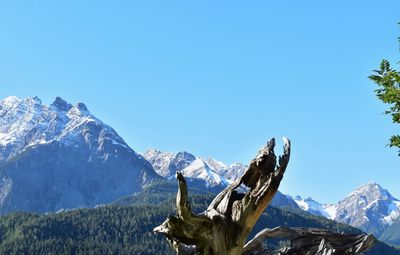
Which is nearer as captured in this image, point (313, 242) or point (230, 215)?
point (230, 215)

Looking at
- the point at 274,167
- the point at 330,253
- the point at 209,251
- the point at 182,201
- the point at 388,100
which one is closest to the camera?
the point at 182,201

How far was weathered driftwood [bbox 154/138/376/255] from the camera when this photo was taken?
34.0ft

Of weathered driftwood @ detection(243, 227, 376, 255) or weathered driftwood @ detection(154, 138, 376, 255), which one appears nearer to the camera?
weathered driftwood @ detection(154, 138, 376, 255)

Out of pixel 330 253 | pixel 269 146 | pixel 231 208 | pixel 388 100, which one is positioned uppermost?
pixel 388 100

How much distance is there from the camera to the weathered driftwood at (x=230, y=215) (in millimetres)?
10367

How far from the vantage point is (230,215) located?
11.1 metres

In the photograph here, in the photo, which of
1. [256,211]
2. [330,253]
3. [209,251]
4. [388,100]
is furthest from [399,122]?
[209,251]

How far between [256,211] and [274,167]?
90 cm

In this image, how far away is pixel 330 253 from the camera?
12.5 metres

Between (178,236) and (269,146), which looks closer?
(178,236)

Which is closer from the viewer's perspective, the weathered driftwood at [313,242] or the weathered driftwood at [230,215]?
the weathered driftwood at [230,215]

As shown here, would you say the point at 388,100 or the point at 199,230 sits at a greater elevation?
the point at 388,100

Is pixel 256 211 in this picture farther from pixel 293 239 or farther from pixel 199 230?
pixel 293 239

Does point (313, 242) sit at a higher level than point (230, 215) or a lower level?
lower
